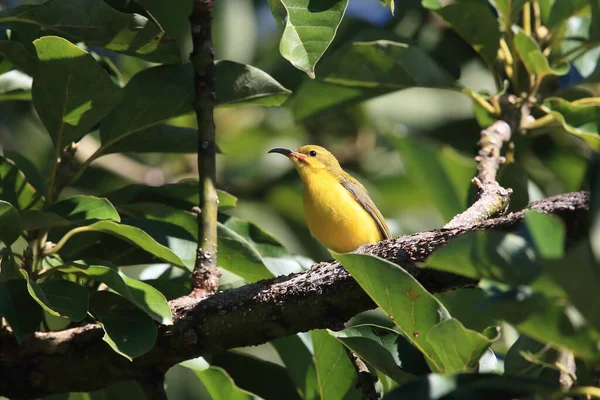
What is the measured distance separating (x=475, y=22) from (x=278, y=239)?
4.71ft

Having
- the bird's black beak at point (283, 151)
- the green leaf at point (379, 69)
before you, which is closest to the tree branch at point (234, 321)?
the green leaf at point (379, 69)

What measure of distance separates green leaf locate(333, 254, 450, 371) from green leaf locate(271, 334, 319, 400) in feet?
3.45

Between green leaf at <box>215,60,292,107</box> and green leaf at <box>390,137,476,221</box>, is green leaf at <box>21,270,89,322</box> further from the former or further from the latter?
green leaf at <box>390,137,476,221</box>

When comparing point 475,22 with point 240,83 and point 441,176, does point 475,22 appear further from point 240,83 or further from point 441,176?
point 240,83

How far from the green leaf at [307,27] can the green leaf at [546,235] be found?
3.98ft

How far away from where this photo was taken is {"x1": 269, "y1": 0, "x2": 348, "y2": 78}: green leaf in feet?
8.91

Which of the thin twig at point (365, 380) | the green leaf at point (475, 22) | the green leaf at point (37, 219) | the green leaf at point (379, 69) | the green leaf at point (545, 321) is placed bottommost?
the thin twig at point (365, 380)

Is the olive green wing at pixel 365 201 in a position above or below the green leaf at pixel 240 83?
below

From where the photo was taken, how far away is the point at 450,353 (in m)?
2.29

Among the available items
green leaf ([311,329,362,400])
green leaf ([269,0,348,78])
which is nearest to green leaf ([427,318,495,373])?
green leaf ([311,329,362,400])

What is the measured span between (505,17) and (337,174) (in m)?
1.91

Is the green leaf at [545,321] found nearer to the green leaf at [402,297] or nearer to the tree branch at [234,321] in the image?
the green leaf at [402,297]

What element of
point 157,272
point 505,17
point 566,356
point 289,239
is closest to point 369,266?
point 566,356

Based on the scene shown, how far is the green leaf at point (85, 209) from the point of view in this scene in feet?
10.6
